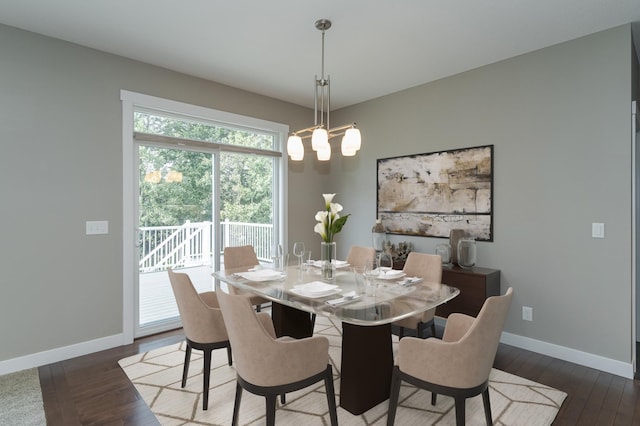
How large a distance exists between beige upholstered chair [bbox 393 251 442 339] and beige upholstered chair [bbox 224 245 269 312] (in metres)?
1.33

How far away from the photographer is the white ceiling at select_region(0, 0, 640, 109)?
251cm

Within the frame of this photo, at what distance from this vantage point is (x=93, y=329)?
3203 mm

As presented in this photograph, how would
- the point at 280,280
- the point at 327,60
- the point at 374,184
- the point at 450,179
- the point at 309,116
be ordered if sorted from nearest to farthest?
the point at 280,280, the point at 327,60, the point at 450,179, the point at 374,184, the point at 309,116

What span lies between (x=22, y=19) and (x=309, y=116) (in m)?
3.25

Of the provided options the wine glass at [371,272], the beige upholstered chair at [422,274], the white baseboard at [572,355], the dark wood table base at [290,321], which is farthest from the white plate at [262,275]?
the white baseboard at [572,355]

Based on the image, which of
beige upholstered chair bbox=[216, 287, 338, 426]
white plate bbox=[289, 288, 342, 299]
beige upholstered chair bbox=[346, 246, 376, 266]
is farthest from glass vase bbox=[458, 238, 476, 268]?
beige upholstered chair bbox=[216, 287, 338, 426]

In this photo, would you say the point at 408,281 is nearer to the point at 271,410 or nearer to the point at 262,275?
the point at 262,275

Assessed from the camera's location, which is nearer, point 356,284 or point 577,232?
point 356,284

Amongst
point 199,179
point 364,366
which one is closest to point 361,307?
point 364,366

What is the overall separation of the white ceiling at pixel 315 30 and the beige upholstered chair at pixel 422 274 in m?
1.93

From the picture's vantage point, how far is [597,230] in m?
2.89

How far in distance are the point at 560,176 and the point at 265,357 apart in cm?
301

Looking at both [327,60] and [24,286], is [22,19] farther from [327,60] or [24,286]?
[327,60]

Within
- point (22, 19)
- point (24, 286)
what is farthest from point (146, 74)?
point (24, 286)
